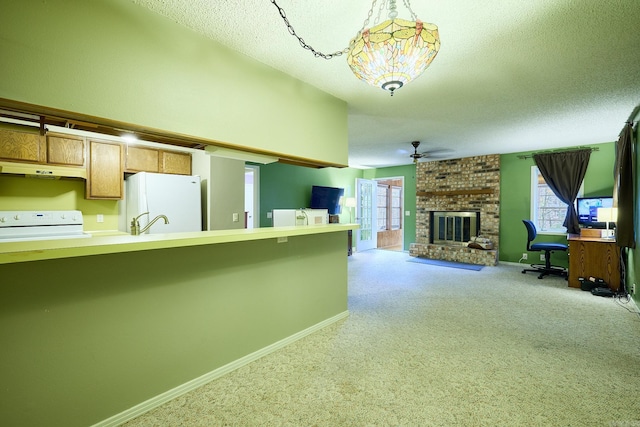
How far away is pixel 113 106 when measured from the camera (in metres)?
1.64

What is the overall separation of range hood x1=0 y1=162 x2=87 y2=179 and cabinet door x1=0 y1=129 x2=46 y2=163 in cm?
11

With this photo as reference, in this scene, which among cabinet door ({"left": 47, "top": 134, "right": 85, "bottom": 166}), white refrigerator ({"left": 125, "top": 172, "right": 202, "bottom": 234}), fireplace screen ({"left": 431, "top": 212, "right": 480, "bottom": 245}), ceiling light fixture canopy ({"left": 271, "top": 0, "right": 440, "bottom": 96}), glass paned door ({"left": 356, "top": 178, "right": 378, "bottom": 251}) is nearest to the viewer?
ceiling light fixture canopy ({"left": 271, "top": 0, "right": 440, "bottom": 96})

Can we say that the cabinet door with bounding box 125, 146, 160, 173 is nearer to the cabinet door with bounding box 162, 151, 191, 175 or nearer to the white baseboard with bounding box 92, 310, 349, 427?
the cabinet door with bounding box 162, 151, 191, 175

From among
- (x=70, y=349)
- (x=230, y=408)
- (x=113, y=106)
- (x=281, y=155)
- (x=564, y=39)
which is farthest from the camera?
(x=281, y=155)

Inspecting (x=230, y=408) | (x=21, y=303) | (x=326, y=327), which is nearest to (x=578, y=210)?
(x=326, y=327)

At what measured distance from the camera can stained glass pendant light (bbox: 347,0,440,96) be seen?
1.15 m

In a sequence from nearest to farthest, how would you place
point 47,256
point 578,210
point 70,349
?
point 47,256
point 70,349
point 578,210

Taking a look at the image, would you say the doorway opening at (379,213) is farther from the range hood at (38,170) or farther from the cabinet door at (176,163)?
the range hood at (38,170)

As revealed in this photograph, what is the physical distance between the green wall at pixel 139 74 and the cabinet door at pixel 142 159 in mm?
2498

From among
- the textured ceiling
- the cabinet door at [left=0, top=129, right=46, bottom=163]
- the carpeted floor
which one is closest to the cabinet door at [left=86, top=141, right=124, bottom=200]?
the cabinet door at [left=0, top=129, right=46, bottom=163]

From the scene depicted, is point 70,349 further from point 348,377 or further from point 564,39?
point 564,39

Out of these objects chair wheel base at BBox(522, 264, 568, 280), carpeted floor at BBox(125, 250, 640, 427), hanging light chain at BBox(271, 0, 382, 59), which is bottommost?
carpeted floor at BBox(125, 250, 640, 427)

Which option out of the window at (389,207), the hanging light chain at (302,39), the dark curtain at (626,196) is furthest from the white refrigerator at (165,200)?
the window at (389,207)

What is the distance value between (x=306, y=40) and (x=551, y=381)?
119 inches
